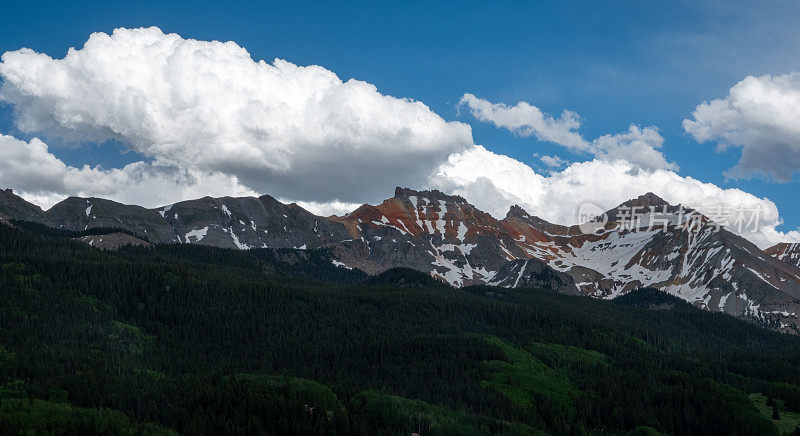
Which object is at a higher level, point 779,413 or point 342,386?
point 779,413

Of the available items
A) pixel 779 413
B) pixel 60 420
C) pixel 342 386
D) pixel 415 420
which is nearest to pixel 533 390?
pixel 415 420

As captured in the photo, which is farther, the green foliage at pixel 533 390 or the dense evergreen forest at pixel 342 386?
the green foliage at pixel 533 390

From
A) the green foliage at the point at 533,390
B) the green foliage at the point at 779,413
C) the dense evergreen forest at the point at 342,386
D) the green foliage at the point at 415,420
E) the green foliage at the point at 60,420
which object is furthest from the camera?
the green foliage at the point at 533,390

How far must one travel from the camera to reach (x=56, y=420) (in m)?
102

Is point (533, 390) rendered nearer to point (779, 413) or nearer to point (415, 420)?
point (415, 420)

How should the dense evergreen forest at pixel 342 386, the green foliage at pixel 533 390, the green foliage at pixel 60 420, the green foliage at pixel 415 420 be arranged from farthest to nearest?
the green foliage at pixel 533 390 < the dense evergreen forest at pixel 342 386 < the green foliage at pixel 415 420 < the green foliage at pixel 60 420

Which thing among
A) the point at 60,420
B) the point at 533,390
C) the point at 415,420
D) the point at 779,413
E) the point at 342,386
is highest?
the point at 779,413

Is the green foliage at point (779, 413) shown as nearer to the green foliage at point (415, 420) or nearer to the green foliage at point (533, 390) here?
the green foliage at point (533, 390)

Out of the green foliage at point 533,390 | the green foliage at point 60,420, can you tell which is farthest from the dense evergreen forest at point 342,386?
the green foliage at point 533,390

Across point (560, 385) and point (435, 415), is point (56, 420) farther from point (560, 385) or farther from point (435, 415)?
point (560, 385)

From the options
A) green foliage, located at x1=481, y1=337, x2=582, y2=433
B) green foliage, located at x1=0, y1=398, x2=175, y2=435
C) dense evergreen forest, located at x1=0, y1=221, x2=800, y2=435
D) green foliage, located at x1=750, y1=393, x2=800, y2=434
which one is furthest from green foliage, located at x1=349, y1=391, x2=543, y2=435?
green foliage, located at x1=750, y1=393, x2=800, y2=434

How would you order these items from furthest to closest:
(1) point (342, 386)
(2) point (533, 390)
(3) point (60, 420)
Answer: (2) point (533, 390), (1) point (342, 386), (3) point (60, 420)

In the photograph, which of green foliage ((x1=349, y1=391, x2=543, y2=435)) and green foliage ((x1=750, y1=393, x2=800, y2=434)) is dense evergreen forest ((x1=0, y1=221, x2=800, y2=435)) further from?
green foliage ((x1=750, y1=393, x2=800, y2=434))

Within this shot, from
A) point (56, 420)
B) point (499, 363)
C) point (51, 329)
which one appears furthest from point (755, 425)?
point (51, 329)
